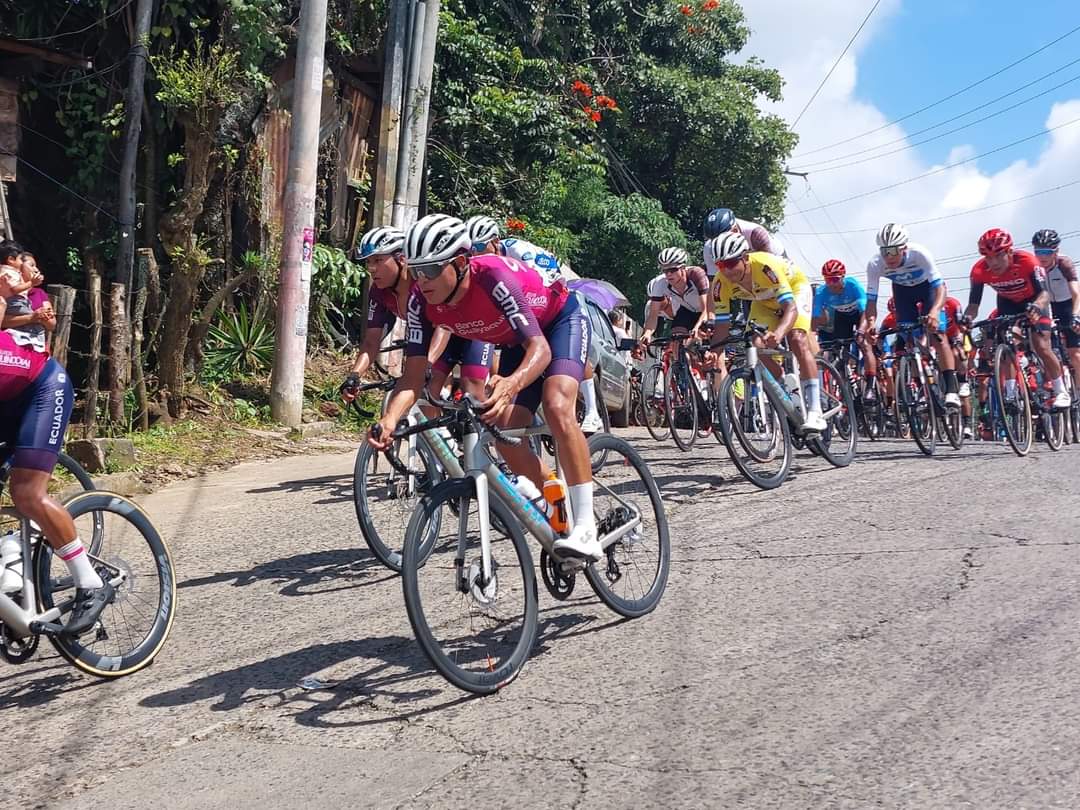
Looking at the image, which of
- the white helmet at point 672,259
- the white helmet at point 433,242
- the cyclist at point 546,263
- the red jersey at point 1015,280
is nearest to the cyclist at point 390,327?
the cyclist at point 546,263

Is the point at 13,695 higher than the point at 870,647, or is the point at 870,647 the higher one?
the point at 870,647

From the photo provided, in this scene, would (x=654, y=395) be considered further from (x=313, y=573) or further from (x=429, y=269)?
(x=429, y=269)

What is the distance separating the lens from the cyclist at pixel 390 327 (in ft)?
19.3

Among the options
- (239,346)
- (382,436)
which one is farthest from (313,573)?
(239,346)

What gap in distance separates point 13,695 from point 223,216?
1068 cm

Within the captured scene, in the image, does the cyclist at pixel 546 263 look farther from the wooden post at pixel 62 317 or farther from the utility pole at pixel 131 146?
the utility pole at pixel 131 146

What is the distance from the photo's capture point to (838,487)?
8367mm

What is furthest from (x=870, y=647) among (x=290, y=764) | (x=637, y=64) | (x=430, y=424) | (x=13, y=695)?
(x=637, y=64)

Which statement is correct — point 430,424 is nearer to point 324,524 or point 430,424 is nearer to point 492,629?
point 492,629

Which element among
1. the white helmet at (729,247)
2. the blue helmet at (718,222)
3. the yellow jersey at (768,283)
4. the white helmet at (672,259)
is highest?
the blue helmet at (718,222)

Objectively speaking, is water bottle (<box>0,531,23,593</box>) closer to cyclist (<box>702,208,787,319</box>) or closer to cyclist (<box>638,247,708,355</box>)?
cyclist (<box>702,208,787,319</box>)

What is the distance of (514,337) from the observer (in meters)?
5.00

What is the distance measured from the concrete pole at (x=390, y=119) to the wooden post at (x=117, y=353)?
4416mm

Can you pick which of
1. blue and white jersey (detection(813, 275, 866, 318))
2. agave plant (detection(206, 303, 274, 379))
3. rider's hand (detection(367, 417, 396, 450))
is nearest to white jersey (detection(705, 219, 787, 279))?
blue and white jersey (detection(813, 275, 866, 318))
